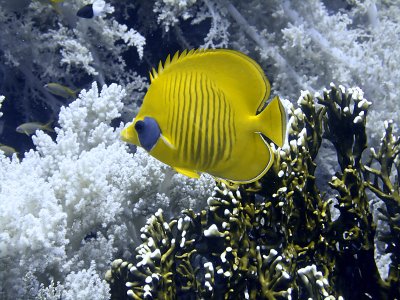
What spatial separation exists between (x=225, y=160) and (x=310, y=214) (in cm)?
135

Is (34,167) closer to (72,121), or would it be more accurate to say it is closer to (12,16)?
(72,121)

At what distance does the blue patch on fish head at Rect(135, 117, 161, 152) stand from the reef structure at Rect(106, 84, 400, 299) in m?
1.15

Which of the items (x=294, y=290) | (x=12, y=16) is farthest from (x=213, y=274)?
(x=12, y=16)

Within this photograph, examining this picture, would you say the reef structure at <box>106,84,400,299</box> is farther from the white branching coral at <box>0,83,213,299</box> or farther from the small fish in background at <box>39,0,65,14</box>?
the small fish in background at <box>39,0,65,14</box>

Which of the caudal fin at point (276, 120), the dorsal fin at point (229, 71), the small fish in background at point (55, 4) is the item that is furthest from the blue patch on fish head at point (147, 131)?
the small fish in background at point (55, 4)

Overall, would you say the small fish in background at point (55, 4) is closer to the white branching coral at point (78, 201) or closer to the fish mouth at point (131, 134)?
the white branching coral at point (78, 201)

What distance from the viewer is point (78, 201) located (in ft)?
10.4

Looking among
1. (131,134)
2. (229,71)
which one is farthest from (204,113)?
(131,134)

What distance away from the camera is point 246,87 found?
184 centimetres

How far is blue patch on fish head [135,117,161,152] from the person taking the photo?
1.77m

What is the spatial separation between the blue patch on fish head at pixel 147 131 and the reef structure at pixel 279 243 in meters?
1.15

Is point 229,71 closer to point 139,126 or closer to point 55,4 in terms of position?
point 139,126

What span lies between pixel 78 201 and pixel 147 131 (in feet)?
5.29

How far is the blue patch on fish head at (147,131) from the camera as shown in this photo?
1772 mm
